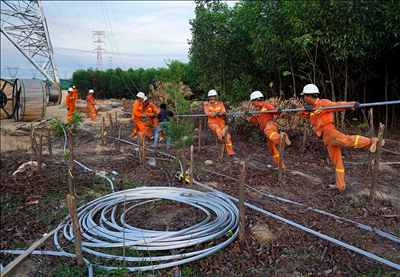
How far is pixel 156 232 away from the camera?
359cm

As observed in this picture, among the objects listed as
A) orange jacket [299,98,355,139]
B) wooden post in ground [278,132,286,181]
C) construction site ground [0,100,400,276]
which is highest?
orange jacket [299,98,355,139]

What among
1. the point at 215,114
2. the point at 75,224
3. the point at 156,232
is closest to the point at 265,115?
the point at 215,114

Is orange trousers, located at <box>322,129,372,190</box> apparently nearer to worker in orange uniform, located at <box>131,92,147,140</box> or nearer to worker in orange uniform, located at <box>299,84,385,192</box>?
worker in orange uniform, located at <box>299,84,385,192</box>

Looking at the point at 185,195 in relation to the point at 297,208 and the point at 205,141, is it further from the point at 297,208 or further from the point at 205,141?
the point at 205,141

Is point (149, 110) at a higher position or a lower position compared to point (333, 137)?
higher

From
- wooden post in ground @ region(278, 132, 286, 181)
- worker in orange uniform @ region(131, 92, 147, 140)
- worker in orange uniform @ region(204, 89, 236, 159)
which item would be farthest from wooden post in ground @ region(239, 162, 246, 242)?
worker in orange uniform @ region(131, 92, 147, 140)

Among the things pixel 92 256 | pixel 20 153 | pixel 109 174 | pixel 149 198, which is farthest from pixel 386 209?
pixel 20 153

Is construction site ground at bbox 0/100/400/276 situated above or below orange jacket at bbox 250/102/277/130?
below

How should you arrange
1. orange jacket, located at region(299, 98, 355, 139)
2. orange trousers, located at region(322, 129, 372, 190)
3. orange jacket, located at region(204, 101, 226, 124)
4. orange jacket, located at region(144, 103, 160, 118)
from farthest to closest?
1. orange jacket, located at region(144, 103, 160, 118)
2. orange jacket, located at region(204, 101, 226, 124)
3. orange jacket, located at region(299, 98, 355, 139)
4. orange trousers, located at region(322, 129, 372, 190)

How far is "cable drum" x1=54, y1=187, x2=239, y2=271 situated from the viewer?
319 centimetres

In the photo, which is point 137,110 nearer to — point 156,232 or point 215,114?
point 215,114

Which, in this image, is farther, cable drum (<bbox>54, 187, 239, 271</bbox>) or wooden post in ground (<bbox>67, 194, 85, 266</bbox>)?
cable drum (<bbox>54, 187, 239, 271</bbox>)

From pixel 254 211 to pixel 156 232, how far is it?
160cm

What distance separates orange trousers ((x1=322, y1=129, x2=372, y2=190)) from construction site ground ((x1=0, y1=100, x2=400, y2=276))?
36 cm
